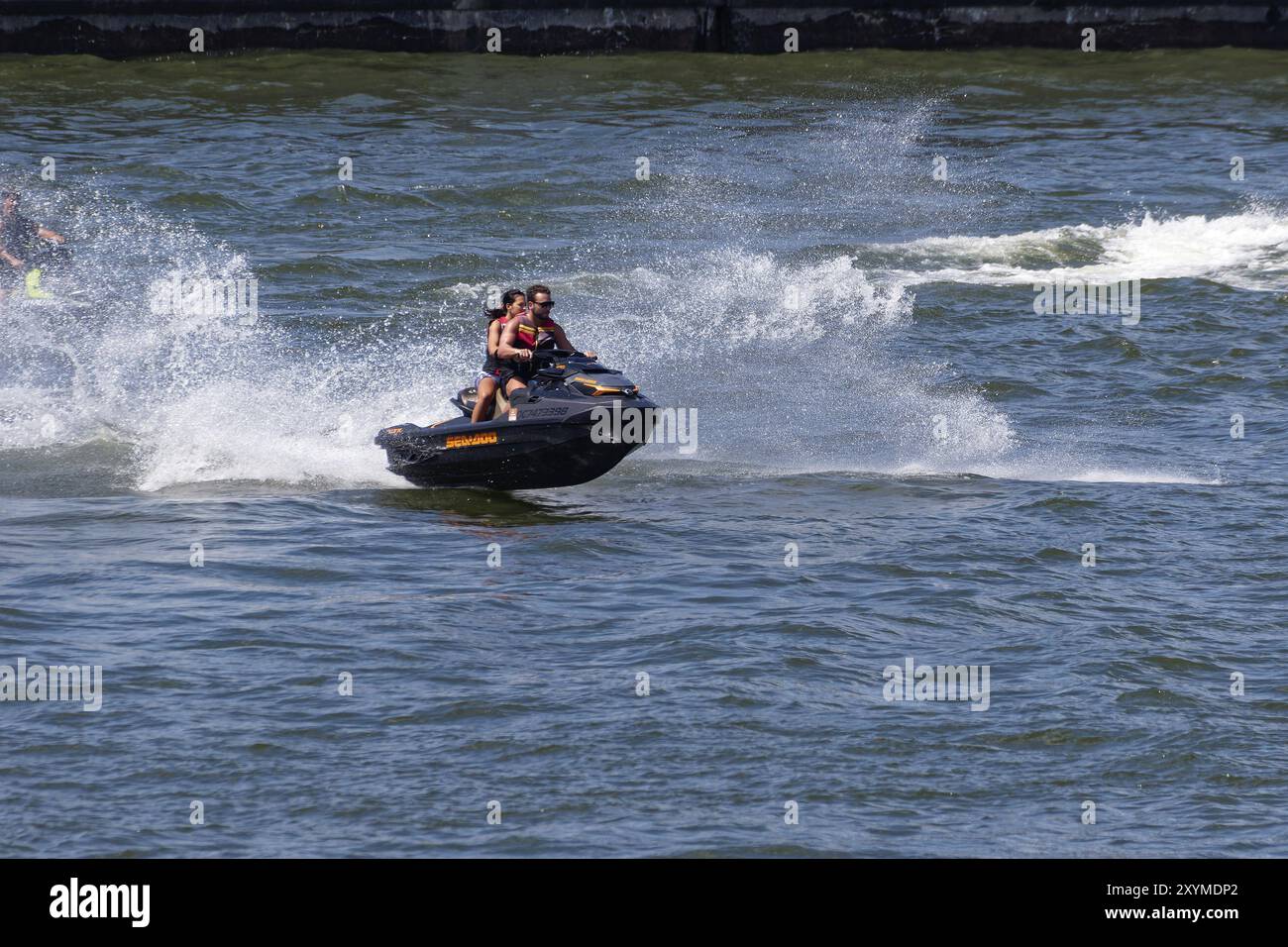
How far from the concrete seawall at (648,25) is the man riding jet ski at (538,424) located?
20622 mm

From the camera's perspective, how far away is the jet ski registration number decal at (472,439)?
55.5ft

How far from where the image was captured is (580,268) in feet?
87.9

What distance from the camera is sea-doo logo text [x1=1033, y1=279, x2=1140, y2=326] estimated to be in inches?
989

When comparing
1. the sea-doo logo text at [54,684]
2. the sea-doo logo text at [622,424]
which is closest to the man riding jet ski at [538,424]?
the sea-doo logo text at [622,424]

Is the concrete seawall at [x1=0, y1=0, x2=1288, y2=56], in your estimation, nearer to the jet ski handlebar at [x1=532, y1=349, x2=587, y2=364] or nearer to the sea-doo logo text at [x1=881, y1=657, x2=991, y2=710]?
the jet ski handlebar at [x1=532, y1=349, x2=587, y2=364]

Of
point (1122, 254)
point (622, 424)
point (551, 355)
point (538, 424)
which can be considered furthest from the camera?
point (1122, 254)

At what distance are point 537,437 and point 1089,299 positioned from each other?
461 inches

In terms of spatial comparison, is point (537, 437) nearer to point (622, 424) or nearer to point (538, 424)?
point (538, 424)

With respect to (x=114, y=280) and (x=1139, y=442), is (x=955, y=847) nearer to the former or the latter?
(x=1139, y=442)

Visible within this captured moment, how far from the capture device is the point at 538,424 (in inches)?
653

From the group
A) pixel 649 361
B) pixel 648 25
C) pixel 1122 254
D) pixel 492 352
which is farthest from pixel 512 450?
pixel 648 25

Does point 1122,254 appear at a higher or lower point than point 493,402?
higher
